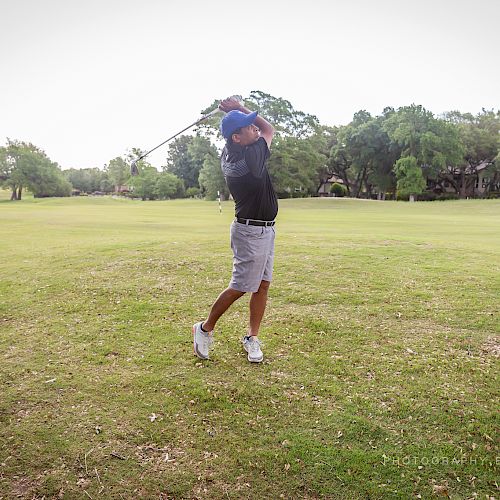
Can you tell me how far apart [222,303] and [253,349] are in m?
0.60

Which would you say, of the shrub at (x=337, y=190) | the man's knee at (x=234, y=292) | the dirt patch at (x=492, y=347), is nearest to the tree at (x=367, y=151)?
the shrub at (x=337, y=190)

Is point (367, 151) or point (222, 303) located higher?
point (367, 151)

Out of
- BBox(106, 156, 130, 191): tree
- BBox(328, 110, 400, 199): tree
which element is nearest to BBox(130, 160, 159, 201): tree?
BBox(106, 156, 130, 191): tree

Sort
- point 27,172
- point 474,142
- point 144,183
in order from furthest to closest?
point 144,183 → point 27,172 → point 474,142

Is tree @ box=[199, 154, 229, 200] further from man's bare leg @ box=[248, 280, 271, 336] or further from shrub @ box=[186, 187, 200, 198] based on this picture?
man's bare leg @ box=[248, 280, 271, 336]

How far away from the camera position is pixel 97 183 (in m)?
115

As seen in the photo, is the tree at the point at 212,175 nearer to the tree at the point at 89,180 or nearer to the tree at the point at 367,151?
the tree at the point at 367,151

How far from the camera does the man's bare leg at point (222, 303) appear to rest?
4.72 meters

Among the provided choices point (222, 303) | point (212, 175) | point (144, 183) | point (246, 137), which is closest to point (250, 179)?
point (246, 137)

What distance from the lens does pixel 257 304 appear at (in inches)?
193

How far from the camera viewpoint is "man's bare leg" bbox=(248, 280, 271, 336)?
4840mm

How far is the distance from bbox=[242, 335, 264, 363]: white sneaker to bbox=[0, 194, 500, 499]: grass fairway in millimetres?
102

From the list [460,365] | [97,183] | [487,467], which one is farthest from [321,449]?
[97,183]

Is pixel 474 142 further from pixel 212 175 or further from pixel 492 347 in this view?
pixel 492 347
